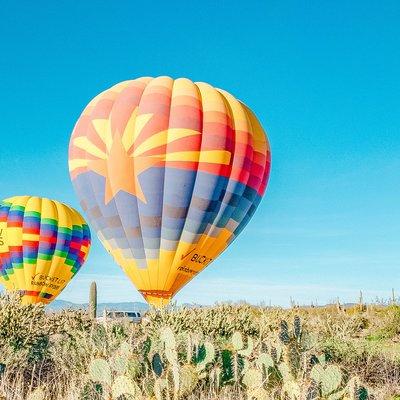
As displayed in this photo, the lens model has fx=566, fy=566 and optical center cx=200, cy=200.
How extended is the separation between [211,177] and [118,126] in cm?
428

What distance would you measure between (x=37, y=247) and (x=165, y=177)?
11387 mm

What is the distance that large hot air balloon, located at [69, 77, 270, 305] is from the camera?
21.6 m

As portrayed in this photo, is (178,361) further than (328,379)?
Yes

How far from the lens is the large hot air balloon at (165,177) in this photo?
21562 millimetres

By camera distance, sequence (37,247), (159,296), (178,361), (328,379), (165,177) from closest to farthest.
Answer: (328,379), (178,361), (165,177), (159,296), (37,247)

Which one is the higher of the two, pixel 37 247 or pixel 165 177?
pixel 165 177

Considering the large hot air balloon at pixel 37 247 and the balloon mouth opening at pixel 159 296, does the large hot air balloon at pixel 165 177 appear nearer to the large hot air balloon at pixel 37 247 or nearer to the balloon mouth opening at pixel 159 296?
the balloon mouth opening at pixel 159 296

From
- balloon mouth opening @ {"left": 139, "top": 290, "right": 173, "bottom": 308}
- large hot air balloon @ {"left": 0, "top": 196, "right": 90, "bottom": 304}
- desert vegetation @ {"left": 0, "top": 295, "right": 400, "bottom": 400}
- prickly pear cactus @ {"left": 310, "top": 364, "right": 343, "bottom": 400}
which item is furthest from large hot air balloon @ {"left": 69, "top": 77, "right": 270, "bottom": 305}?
prickly pear cactus @ {"left": 310, "top": 364, "right": 343, "bottom": 400}

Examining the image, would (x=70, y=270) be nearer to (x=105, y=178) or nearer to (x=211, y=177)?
(x=105, y=178)

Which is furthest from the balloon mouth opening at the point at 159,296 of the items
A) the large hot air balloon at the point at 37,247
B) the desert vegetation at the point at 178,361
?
the large hot air balloon at the point at 37,247

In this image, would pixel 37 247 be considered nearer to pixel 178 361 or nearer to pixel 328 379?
pixel 178 361

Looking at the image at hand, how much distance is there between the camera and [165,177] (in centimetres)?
2150

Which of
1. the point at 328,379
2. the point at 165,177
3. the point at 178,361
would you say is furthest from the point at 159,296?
the point at 328,379

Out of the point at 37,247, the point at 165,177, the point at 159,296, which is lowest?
the point at 159,296
